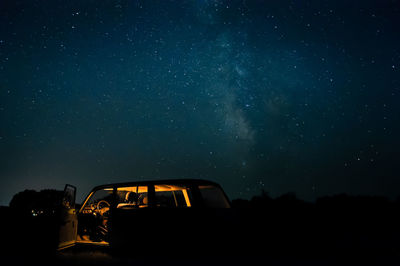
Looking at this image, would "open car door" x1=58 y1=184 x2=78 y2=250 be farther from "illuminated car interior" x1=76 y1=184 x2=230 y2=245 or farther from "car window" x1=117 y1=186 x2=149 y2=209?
"car window" x1=117 y1=186 x2=149 y2=209

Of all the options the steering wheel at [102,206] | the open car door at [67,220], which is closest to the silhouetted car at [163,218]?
the open car door at [67,220]

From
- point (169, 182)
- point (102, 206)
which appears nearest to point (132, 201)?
point (102, 206)

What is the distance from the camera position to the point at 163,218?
16.8ft

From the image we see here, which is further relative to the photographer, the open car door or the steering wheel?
the steering wheel

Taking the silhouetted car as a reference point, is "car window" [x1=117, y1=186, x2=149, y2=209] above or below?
above

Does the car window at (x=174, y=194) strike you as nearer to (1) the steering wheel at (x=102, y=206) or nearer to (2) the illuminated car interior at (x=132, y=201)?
(2) the illuminated car interior at (x=132, y=201)

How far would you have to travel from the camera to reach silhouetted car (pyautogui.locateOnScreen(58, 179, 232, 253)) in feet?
15.8

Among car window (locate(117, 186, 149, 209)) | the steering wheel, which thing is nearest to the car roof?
car window (locate(117, 186, 149, 209))

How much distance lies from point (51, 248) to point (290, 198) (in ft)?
111

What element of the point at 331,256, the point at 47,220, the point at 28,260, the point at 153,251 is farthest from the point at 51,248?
the point at 331,256

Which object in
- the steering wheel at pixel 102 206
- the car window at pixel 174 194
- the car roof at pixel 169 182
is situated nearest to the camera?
the car roof at pixel 169 182

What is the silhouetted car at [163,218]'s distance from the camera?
4.82 metres

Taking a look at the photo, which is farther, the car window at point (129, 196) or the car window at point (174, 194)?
the car window at point (129, 196)

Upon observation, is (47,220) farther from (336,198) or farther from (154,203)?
(336,198)
